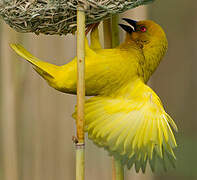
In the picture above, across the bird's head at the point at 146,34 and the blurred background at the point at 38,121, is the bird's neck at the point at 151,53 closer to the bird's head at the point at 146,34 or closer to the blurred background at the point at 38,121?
the bird's head at the point at 146,34

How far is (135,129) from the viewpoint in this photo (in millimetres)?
1074

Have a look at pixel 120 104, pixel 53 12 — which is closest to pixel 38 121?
pixel 120 104

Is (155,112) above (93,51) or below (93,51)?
below

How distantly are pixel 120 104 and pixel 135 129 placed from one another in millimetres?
87

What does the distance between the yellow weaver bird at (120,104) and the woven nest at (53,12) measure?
12 cm

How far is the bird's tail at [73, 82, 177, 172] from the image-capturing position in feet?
3.51

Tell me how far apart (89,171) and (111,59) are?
823mm

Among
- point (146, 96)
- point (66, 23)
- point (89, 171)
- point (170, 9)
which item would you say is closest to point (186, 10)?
point (170, 9)

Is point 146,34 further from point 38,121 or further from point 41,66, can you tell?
point 38,121

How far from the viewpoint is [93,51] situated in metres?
1.09

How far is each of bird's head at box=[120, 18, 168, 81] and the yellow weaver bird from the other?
0.03 metres

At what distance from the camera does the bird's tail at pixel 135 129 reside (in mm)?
1071

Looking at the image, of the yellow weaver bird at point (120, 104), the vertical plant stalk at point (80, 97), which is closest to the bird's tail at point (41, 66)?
the yellow weaver bird at point (120, 104)

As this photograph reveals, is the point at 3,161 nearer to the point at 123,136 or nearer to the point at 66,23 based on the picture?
the point at 123,136
